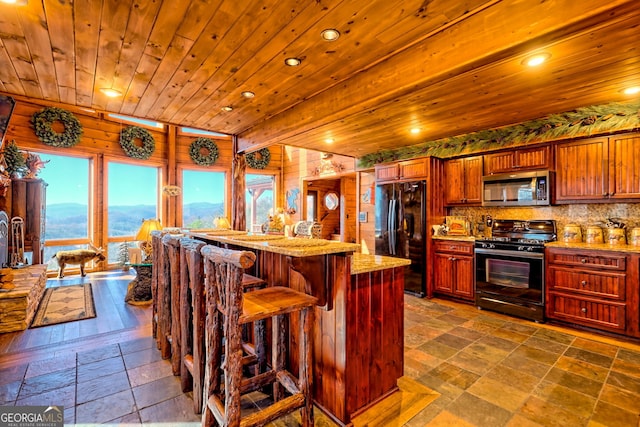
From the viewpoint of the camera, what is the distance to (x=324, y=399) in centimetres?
183

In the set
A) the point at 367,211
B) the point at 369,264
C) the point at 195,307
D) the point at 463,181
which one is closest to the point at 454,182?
the point at 463,181

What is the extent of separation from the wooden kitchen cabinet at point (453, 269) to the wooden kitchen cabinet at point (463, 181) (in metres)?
0.68

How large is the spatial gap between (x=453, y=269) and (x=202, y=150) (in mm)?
6003

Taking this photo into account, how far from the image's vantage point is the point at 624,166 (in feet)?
10.0

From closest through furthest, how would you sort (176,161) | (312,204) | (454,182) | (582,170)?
(582,170), (454,182), (176,161), (312,204)

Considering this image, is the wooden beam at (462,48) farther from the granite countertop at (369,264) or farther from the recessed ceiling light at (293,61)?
the granite countertop at (369,264)

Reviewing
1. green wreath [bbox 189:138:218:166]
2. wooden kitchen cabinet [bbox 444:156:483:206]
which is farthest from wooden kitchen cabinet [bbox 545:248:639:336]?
green wreath [bbox 189:138:218:166]

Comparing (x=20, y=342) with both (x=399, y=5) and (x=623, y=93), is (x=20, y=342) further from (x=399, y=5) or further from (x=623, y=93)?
(x=623, y=93)

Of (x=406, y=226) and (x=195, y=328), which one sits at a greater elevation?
(x=406, y=226)

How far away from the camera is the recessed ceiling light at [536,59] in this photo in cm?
209

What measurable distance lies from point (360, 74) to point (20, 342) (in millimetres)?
3968

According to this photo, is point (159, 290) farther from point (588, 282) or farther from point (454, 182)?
point (588, 282)

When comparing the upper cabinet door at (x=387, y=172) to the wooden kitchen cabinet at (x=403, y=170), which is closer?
the wooden kitchen cabinet at (x=403, y=170)

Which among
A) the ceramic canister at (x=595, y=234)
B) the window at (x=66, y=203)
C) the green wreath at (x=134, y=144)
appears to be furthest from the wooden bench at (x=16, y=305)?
the ceramic canister at (x=595, y=234)
